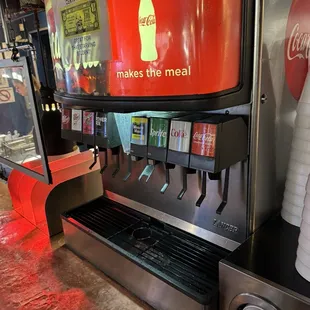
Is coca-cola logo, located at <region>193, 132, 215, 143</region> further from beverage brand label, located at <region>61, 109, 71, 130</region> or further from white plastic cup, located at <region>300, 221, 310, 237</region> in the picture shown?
beverage brand label, located at <region>61, 109, 71, 130</region>

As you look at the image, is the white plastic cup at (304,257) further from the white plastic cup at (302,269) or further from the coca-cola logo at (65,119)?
the coca-cola logo at (65,119)

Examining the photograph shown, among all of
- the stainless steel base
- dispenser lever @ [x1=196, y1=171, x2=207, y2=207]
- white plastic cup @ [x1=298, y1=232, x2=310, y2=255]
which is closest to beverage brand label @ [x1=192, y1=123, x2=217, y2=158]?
dispenser lever @ [x1=196, y1=171, x2=207, y2=207]

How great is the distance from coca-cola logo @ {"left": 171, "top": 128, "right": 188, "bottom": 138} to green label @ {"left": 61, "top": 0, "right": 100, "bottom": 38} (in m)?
0.28

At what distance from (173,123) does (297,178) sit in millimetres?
351

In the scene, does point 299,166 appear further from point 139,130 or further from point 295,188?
point 139,130

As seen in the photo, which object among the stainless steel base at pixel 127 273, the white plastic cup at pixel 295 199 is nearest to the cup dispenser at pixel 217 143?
the white plastic cup at pixel 295 199

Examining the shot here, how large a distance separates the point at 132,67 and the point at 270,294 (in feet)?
1.76

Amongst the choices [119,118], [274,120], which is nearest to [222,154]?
[274,120]

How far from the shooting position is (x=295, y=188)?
81 cm

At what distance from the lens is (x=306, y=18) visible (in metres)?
0.80

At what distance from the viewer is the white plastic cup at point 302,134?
75 centimetres

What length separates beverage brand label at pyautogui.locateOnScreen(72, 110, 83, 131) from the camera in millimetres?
936

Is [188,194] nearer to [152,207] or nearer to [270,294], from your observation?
[152,207]

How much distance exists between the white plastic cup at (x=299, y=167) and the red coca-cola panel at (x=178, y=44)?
0.28m
